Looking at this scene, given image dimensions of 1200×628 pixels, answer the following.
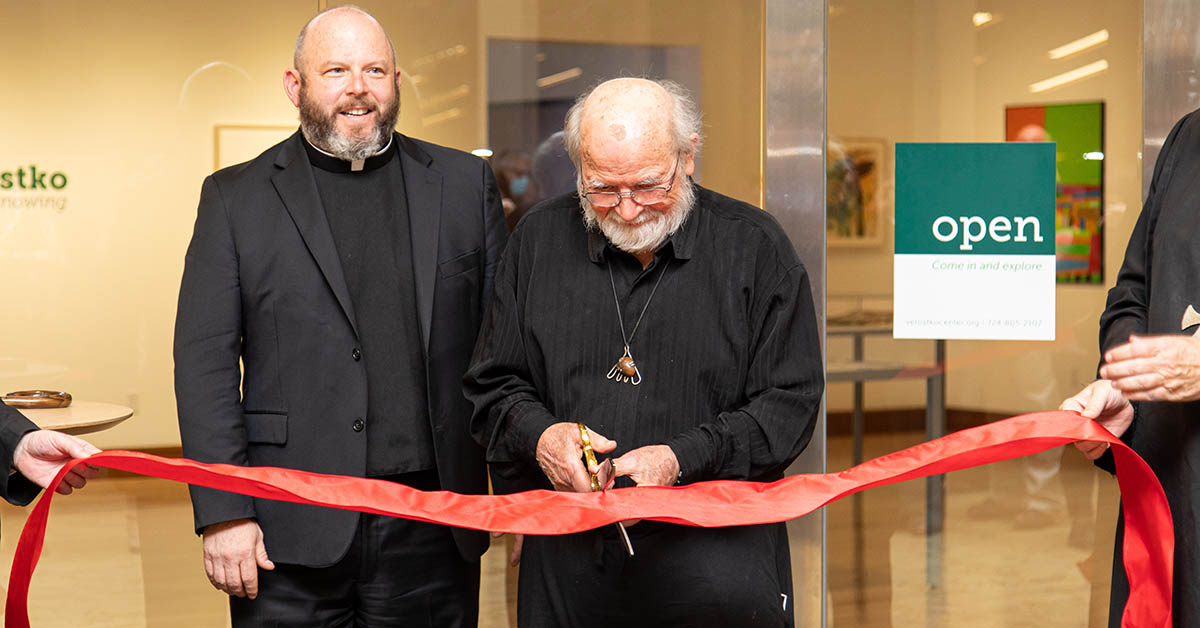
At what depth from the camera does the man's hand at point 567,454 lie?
2.35 m

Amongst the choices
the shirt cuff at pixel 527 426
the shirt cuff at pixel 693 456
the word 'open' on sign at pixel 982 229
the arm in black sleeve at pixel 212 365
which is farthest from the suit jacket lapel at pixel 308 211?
the word 'open' on sign at pixel 982 229

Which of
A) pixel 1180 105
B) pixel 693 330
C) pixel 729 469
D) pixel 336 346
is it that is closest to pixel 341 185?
pixel 336 346

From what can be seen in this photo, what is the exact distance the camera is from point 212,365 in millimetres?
2652

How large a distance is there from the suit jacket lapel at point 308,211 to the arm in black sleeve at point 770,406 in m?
0.87

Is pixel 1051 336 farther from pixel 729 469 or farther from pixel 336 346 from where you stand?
pixel 336 346

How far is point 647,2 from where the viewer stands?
3.78 m

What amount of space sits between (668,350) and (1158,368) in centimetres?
98

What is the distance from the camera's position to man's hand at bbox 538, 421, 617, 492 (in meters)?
2.35

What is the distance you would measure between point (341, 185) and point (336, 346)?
16.1 inches

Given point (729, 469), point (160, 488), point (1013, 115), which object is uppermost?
point (1013, 115)

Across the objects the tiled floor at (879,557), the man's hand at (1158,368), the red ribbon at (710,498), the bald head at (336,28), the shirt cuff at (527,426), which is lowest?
the tiled floor at (879,557)

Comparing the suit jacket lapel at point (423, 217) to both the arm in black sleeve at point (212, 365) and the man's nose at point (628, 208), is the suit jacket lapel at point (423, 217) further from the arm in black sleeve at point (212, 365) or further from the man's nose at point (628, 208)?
the man's nose at point (628, 208)

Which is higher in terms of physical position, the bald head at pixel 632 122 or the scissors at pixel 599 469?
the bald head at pixel 632 122

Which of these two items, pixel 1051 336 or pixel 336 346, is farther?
pixel 1051 336
